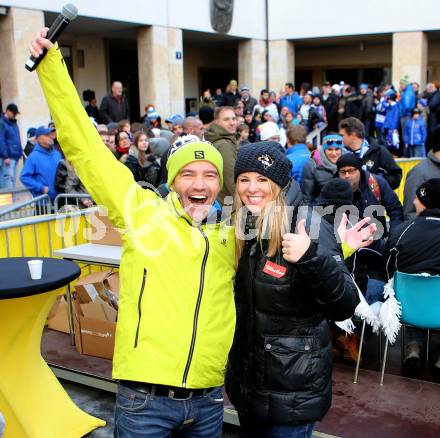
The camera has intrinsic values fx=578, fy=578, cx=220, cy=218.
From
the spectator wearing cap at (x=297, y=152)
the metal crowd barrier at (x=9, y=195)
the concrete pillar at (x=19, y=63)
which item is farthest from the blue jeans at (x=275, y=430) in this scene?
the concrete pillar at (x=19, y=63)

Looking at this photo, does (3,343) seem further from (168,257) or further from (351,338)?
(351,338)

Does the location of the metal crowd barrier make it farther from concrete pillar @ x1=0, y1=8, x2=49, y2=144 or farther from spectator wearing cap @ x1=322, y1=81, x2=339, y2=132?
spectator wearing cap @ x1=322, y1=81, x2=339, y2=132

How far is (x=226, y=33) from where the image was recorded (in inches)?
775

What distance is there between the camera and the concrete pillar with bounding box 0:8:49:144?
520 inches

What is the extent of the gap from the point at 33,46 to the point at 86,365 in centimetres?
298

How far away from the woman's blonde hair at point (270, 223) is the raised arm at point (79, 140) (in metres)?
0.46

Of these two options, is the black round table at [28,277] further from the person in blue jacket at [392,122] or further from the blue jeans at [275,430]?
the person in blue jacket at [392,122]

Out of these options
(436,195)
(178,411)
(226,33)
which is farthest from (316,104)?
(178,411)

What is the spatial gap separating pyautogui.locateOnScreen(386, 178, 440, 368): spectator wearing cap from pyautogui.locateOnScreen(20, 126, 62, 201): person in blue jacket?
4.75 metres

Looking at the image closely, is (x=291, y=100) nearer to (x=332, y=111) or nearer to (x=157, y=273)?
(x=332, y=111)

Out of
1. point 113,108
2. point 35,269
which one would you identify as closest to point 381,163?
point 35,269

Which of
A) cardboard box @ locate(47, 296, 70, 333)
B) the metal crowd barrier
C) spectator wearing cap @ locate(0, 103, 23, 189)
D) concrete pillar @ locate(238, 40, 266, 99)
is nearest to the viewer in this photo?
cardboard box @ locate(47, 296, 70, 333)

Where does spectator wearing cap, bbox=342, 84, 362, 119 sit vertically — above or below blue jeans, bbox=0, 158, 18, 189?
above

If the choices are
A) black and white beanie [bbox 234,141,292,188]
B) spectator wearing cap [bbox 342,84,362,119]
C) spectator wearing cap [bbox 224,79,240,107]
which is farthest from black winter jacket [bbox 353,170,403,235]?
spectator wearing cap [bbox 224,79,240,107]
